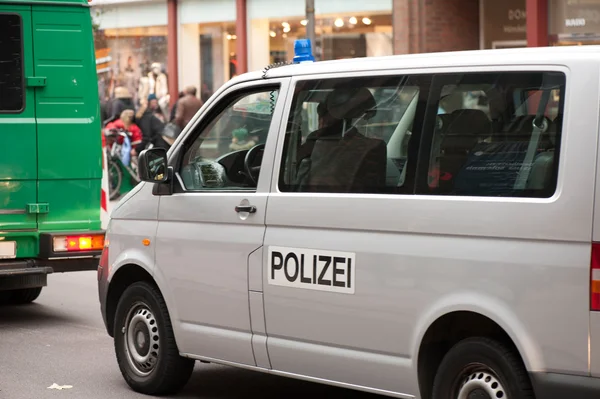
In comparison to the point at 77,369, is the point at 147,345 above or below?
above

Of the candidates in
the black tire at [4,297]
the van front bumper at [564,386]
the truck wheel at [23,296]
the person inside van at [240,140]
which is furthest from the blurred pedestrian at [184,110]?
the van front bumper at [564,386]

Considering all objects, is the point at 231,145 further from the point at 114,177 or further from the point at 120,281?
the point at 114,177

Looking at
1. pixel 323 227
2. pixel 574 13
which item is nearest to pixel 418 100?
pixel 323 227

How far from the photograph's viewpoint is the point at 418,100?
5578 millimetres

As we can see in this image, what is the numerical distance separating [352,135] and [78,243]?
15.8ft

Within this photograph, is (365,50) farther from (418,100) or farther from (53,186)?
(418,100)

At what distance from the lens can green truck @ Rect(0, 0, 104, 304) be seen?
9922mm

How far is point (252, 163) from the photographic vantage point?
6457 millimetres

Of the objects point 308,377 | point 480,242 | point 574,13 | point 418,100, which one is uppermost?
point 574,13

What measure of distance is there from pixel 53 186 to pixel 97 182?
408mm

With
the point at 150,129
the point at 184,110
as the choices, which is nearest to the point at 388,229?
the point at 184,110

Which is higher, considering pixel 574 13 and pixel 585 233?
pixel 574 13

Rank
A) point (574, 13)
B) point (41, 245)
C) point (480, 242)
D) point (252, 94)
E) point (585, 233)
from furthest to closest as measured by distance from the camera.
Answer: point (574, 13)
point (41, 245)
point (252, 94)
point (480, 242)
point (585, 233)

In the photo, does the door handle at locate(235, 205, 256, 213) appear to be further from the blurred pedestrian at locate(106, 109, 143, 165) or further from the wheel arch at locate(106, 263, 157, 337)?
the blurred pedestrian at locate(106, 109, 143, 165)
